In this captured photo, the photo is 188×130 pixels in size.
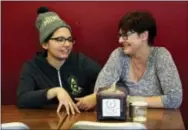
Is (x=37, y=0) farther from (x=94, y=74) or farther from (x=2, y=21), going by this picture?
(x=94, y=74)

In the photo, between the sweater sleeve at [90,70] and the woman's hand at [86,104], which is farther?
the sweater sleeve at [90,70]

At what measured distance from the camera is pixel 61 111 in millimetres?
2428

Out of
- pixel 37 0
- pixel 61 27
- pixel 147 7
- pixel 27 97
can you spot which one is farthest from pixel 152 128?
pixel 37 0

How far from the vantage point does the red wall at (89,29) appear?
3.08 meters

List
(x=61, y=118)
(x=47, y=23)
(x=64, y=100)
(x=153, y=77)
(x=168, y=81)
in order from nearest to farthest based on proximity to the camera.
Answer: (x=61, y=118)
(x=64, y=100)
(x=168, y=81)
(x=153, y=77)
(x=47, y=23)

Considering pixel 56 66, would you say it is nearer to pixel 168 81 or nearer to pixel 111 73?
pixel 111 73

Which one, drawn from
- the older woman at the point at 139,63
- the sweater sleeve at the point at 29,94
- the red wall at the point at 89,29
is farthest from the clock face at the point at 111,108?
the red wall at the point at 89,29

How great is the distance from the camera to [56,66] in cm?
289

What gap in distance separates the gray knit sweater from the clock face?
462 millimetres

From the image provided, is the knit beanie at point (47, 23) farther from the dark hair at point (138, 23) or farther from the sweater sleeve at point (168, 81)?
the sweater sleeve at point (168, 81)

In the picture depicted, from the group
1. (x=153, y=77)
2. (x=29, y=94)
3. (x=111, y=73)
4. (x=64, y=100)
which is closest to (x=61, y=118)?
(x=64, y=100)

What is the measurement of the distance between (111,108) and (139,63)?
70 centimetres

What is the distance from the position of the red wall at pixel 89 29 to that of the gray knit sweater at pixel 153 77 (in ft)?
1.30

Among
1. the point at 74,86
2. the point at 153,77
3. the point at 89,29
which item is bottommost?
the point at 74,86
